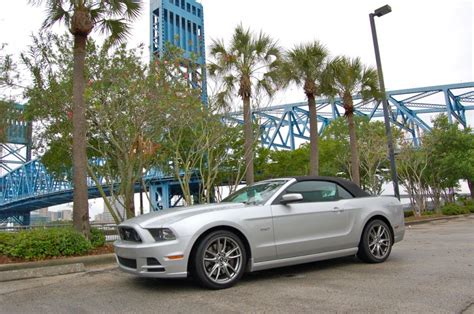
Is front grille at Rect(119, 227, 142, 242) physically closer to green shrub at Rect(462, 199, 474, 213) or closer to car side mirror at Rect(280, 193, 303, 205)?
car side mirror at Rect(280, 193, 303, 205)

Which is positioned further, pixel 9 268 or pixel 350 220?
pixel 9 268

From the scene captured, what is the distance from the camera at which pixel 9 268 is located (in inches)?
279

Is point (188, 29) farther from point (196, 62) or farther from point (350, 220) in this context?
point (350, 220)

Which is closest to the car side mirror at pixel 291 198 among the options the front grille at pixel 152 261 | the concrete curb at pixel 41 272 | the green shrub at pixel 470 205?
the front grille at pixel 152 261

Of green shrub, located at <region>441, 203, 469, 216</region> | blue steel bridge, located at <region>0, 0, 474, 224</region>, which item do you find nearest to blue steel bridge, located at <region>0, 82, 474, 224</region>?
blue steel bridge, located at <region>0, 0, 474, 224</region>

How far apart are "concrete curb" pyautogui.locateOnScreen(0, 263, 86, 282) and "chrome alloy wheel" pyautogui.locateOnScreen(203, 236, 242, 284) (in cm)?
327

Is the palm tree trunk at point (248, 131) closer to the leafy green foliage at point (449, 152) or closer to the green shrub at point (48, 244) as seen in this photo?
the green shrub at point (48, 244)

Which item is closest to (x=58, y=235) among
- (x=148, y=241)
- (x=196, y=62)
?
(x=148, y=241)

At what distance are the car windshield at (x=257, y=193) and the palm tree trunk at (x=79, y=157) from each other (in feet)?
13.3

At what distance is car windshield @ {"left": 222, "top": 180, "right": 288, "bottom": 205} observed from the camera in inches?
238

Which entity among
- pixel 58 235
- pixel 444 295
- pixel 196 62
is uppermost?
pixel 196 62

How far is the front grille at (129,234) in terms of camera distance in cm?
534

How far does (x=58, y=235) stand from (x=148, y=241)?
A: 3.83 meters

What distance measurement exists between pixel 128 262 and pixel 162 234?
2.25 ft
